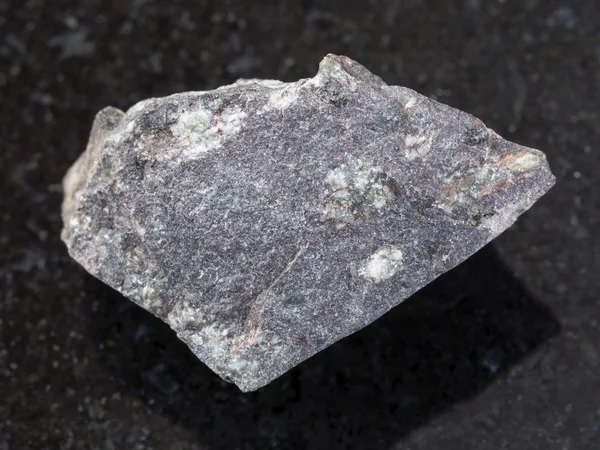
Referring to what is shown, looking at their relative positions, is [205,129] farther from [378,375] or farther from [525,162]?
[378,375]

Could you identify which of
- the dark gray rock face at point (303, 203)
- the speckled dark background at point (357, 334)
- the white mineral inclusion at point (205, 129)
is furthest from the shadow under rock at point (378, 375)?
the white mineral inclusion at point (205, 129)

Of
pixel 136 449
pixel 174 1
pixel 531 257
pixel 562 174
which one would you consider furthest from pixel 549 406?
pixel 174 1

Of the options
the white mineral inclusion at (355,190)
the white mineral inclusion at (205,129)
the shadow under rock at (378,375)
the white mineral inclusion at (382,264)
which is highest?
the white mineral inclusion at (205,129)

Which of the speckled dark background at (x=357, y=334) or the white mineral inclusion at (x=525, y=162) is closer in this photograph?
the white mineral inclusion at (x=525, y=162)

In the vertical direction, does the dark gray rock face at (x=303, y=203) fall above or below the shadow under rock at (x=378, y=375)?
above

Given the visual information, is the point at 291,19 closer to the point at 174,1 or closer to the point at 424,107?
the point at 174,1

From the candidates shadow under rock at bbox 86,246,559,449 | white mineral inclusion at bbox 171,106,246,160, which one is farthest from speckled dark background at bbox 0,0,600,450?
white mineral inclusion at bbox 171,106,246,160

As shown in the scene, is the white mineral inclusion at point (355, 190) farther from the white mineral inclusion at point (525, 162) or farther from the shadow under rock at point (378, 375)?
the shadow under rock at point (378, 375)
